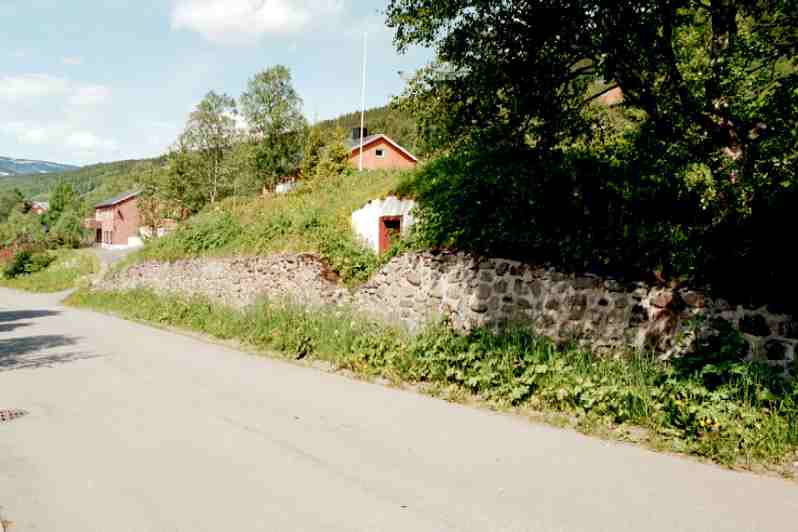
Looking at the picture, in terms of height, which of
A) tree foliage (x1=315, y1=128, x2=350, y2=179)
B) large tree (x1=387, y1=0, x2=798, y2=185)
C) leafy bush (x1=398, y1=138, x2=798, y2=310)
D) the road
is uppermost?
tree foliage (x1=315, y1=128, x2=350, y2=179)

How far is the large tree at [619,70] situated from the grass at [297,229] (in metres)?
5.47

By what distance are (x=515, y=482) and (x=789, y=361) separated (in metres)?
3.98

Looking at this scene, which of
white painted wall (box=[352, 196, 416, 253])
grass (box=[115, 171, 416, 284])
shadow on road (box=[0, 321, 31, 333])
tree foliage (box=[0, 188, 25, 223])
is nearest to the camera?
white painted wall (box=[352, 196, 416, 253])

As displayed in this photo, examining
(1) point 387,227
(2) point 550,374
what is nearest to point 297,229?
(1) point 387,227

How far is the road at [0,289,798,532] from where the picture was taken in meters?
3.92

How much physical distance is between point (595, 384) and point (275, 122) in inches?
1899

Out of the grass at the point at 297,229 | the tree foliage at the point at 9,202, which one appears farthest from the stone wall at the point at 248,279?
the tree foliage at the point at 9,202

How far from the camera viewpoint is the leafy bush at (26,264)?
48.1 metres

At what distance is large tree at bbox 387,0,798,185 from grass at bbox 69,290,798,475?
2691 mm

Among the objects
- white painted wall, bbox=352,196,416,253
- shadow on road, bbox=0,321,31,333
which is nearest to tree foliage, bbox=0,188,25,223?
shadow on road, bbox=0,321,31,333

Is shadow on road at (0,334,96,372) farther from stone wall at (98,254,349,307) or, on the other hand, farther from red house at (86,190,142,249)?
red house at (86,190,142,249)

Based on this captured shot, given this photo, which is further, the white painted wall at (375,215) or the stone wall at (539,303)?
the white painted wall at (375,215)

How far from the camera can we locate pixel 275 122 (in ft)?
166

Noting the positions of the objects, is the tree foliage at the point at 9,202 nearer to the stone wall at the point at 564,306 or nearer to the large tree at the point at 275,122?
the large tree at the point at 275,122
